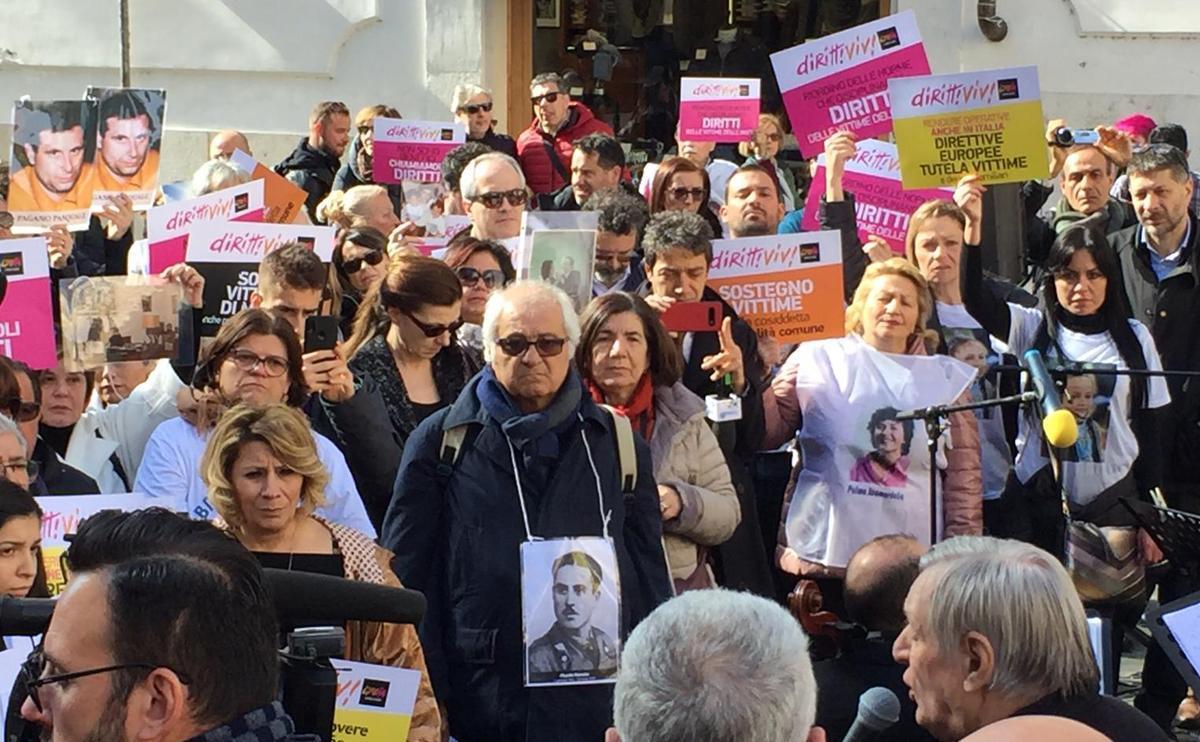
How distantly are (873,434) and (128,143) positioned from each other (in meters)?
3.68

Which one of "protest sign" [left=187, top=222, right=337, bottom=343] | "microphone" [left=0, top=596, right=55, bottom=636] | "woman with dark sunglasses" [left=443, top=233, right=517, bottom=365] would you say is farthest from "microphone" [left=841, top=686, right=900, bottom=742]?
"protest sign" [left=187, top=222, right=337, bottom=343]

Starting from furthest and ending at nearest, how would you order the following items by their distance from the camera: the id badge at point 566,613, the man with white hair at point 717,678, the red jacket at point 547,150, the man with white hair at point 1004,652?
1. the red jacket at point 547,150
2. the id badge at point 566,613
3. the man with white hair at point 1004,652
4. the man with white hair at point 717,678

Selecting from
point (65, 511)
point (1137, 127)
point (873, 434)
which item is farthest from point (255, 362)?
point (1137, 127)

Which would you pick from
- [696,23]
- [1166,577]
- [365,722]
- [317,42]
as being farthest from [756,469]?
[696,23]

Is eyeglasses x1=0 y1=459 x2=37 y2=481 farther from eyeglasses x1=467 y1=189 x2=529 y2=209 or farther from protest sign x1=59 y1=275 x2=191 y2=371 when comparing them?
eyeglasses x1=467 y1=189 x2=529 y2=209

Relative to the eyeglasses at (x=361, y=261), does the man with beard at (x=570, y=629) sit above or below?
below

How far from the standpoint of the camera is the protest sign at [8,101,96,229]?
7.78 metres

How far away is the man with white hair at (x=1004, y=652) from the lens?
3.48m

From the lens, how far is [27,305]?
20.9 feet

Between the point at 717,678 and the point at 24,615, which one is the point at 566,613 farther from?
the point at 24,615

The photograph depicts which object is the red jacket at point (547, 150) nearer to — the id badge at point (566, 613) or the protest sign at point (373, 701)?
the id badge at point (566, 613)

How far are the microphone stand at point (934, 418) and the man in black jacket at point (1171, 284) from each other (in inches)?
64.9

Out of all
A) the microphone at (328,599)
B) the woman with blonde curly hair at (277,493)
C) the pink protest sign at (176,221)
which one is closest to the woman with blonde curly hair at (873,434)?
the woman with blonde curly hair at (277,493)

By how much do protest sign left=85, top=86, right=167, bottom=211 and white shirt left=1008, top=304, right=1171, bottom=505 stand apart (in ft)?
12.3
